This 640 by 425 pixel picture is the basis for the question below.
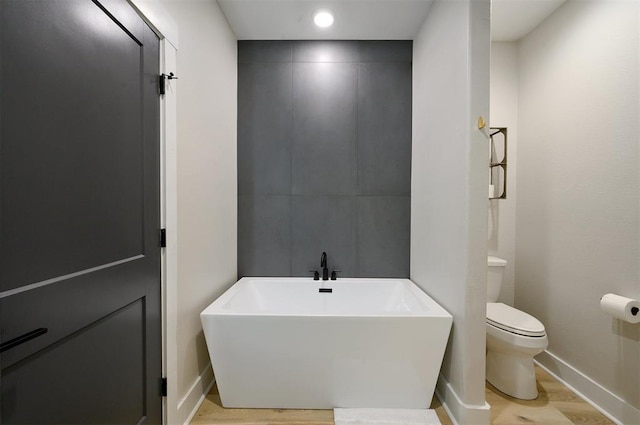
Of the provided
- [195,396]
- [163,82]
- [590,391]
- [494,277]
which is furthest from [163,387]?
[590,391]

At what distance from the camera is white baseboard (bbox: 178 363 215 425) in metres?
1.62

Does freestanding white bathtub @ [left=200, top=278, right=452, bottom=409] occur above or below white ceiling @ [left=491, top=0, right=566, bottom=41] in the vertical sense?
below

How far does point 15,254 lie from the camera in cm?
77

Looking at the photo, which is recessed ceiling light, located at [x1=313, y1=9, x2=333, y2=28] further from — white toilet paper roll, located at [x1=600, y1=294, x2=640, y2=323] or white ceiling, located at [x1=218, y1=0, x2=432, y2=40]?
white toilet paper roll, located at [x1=600, y1=294, x2=640, y2=323]

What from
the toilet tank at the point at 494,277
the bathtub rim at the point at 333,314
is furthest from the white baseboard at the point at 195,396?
the toilet tank at the point at 494,277

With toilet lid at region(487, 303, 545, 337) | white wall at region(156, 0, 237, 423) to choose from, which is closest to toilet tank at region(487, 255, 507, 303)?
toilet lid at region(487, 303, 545, 337)

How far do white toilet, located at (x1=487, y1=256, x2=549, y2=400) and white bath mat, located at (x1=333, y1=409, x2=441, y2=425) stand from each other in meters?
0.60

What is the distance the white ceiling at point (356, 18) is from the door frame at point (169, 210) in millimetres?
916

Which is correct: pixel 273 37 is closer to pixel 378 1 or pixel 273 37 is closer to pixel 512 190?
pixel 378 1

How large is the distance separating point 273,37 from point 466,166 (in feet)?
6.51

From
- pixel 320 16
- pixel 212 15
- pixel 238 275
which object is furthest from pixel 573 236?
pixel 212 15

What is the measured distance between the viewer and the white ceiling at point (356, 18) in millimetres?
2088

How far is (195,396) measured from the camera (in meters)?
1.77

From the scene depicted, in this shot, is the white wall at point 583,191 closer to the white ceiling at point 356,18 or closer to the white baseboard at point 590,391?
the white baseboard at point 590,391
